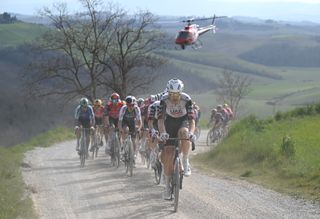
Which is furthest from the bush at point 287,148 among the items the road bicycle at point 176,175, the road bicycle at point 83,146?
the road bicycle at point 83,146

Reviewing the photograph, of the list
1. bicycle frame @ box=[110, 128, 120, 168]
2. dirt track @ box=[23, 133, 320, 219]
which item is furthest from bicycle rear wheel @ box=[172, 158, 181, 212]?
bicycle frame @ box=[110, 128, 120, 168]

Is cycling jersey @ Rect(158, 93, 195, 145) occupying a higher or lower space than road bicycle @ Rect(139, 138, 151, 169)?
higher

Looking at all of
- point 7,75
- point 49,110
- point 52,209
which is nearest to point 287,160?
point 52,209

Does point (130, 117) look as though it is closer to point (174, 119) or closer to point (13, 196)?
point (174, 119)

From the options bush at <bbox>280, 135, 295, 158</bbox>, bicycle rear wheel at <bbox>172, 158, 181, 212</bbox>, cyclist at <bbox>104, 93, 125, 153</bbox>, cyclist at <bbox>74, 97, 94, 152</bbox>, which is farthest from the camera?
cyclist at <bbox>104, 93, 125, 153</bbox>

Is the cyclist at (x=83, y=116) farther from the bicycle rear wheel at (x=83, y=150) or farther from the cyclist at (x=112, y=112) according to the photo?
the cyclist at (x=112, y=112)

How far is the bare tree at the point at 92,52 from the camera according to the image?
47.4m

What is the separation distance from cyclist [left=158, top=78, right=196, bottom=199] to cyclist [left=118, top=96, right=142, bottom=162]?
493 centimetres

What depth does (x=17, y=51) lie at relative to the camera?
109 m

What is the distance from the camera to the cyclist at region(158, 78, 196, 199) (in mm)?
11312

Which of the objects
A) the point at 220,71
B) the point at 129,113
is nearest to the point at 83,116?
the point at 129,113

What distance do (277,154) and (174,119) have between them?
605 cm

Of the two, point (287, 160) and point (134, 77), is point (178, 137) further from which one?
point (134, 77)

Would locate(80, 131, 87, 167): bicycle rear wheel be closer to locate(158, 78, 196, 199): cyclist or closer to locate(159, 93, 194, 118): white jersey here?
locate(158, 78, 196, 199): cyclist
